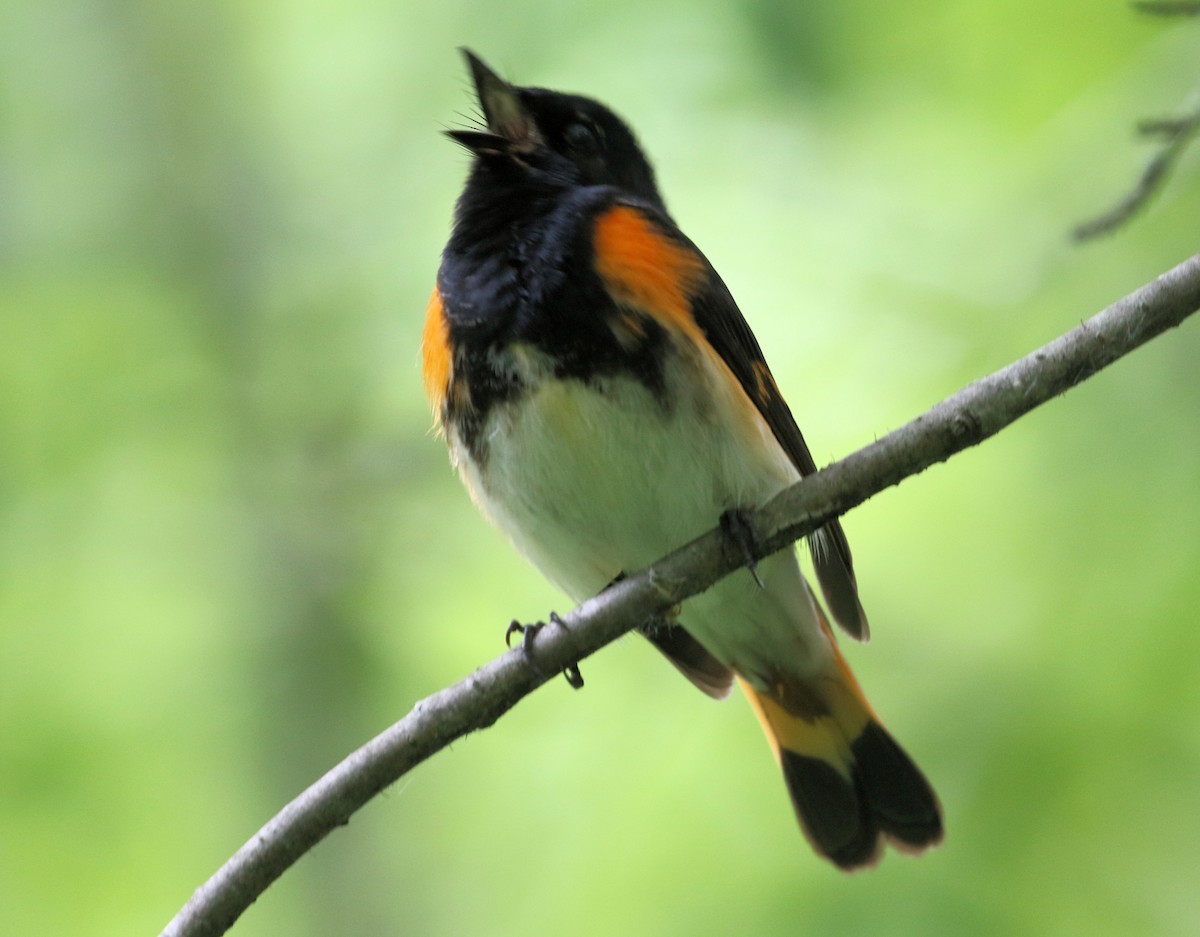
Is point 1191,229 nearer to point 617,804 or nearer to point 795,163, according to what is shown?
point 795,163

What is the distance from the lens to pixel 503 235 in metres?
2.88

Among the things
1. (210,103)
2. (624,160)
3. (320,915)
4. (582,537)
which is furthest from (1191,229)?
(210,103)

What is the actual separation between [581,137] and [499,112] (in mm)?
229

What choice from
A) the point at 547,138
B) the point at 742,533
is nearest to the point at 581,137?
the point at 547,138

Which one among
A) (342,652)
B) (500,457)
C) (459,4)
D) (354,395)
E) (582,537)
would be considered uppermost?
(459,4)

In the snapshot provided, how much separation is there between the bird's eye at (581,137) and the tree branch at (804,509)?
138cm

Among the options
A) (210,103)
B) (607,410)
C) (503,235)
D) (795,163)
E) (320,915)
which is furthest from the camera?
(210,103)

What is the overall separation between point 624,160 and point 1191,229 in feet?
5.79

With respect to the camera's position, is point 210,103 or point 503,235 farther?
point 210,103

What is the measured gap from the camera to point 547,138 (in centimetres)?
322

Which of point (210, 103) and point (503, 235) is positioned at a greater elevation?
point (210, 103)

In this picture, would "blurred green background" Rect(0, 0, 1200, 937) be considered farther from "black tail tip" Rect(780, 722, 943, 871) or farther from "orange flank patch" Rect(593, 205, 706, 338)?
"orange flank patch" Rect(593, 205, 706, 338)

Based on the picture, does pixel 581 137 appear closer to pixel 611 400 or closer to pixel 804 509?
pixel 611 400

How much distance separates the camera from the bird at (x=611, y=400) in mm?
2674
